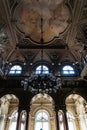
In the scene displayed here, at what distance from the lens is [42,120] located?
15.2m

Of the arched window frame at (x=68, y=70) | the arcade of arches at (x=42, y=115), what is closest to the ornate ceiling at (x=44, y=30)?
the arched window frame at (x=68, y=70)

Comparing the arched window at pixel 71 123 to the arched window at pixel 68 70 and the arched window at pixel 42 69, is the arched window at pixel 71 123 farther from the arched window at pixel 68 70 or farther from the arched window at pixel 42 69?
the arched window at pixel 42 69

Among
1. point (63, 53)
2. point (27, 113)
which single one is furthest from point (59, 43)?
point (27, 113)

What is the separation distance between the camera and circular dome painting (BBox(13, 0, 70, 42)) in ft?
37.8

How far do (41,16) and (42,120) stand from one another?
992 cm

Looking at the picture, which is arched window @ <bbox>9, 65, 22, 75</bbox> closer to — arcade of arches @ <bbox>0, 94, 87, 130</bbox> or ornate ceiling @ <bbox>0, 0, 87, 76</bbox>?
ornate ceiling @ <bbox>0, 0, 87, 76</bbox>

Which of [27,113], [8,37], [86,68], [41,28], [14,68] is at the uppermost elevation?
[41,28]

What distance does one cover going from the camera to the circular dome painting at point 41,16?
11.5m

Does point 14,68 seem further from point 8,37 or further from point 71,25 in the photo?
point 71,25

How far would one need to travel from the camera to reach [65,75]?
14.0 meters

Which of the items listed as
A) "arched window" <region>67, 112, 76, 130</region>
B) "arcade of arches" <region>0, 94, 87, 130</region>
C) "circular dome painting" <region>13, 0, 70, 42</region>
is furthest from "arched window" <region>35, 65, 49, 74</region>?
"arched window" <region>67, 112, 76, 130</region>

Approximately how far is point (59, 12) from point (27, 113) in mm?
8384

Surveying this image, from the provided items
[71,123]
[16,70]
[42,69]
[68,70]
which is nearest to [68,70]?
[68,70]

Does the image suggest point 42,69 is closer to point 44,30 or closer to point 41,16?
point 44,30
